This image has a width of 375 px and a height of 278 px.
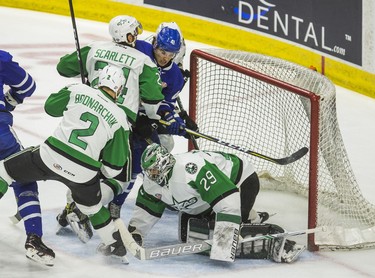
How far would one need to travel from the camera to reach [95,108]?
4.96m

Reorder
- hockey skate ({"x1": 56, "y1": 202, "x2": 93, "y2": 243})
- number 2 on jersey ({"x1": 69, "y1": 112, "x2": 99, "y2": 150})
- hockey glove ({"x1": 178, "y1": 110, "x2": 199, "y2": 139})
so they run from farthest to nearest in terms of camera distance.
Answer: hockey glove ({"x1": 178, "y1": 110, "x2": 199, "y2": 139}) < hockey skate ({"x1": 56, "y1": 202, "x2": 93, "y2": 243}) < number 2 on jersey ({"x1": 69, "y1": 112, "x2": 99, "y2": 150})

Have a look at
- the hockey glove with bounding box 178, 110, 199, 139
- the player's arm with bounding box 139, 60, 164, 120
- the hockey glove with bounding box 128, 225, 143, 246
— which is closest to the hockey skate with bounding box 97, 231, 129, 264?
the hockey glove with bounding box 128, 225, 143, 246

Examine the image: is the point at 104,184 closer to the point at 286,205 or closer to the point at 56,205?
the point at 56,205

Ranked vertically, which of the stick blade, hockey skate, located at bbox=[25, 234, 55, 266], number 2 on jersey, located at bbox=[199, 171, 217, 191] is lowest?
hockey skate, located at bbox=[25, 234, 55, 266]

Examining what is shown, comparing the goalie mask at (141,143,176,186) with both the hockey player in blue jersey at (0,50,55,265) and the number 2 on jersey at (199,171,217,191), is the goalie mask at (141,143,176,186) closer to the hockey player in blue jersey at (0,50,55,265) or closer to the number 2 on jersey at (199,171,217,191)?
the number 2 on jersey at (199,171,217,191)

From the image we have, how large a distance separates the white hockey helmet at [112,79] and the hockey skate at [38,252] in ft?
2.43

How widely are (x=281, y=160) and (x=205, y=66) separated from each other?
70 cm

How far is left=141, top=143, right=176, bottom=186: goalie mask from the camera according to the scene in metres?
5.12

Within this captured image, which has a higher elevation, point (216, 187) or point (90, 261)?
point (216, 187)

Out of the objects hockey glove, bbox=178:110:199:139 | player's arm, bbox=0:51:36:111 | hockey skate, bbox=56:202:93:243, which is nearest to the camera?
player's arm, bbox=0:51:36:111

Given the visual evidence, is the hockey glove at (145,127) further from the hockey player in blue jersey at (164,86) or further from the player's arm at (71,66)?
the player's arm at (71,66)

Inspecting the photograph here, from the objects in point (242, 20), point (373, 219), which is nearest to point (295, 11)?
point (242, 20)

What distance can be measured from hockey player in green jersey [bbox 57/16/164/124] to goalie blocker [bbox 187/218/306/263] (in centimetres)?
62

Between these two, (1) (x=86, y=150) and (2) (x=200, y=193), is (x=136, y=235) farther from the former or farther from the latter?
(1) (x=86, y=150)
